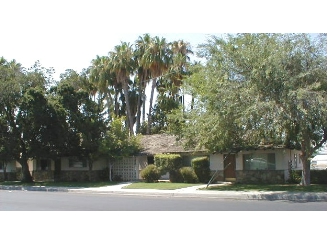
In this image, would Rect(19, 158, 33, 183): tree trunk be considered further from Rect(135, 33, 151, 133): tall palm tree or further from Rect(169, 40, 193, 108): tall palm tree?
Rect(169, 40, 193, 108): tall palm tree

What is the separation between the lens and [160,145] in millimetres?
32344

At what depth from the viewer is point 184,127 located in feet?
81.9

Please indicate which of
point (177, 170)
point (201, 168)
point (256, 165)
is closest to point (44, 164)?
point (177, 170)

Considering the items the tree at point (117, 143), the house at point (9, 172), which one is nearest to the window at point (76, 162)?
the tree at point (117, 143)

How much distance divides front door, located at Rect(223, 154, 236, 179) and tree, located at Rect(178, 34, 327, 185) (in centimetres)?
727

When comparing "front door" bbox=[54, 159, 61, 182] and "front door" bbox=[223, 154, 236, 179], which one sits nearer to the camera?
"front door" bbox=[223, 154, 236, 179]

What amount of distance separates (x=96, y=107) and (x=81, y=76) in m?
14.6

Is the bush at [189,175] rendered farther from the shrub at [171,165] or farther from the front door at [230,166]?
the front door at [230,166]

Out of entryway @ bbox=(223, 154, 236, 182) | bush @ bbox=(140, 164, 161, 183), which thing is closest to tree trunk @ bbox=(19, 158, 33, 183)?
bush @ bbox=(140, 164, 161, 183)

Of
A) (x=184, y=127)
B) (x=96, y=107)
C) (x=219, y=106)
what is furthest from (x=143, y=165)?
(x=219, y=106)

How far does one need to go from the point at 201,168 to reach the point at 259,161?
3.79 metres

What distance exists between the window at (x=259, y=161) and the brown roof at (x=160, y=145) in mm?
3755

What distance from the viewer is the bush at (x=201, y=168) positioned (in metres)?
27.4

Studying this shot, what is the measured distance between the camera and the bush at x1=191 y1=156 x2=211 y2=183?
27.4 meters
